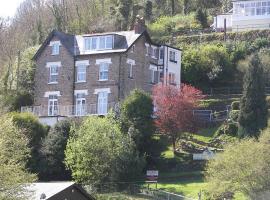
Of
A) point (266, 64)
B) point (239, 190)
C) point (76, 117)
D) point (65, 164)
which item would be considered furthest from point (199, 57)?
point (239, 190)

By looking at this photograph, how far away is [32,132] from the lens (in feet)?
225

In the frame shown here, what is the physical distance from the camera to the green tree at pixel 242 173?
53281 mm

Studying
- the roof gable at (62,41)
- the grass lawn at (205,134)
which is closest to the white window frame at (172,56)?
the roof gable at (62,41)

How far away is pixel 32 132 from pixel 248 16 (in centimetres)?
4472

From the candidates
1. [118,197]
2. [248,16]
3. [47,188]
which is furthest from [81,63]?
[248,16]

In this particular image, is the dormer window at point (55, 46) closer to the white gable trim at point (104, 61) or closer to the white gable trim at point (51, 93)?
the white gable trim at point (51, 93)

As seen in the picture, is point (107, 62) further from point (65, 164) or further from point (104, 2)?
point (104, 2)

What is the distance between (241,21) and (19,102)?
1419 inches

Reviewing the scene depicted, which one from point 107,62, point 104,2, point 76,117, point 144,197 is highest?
point 104,2

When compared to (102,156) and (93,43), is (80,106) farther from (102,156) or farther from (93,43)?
(102,156)

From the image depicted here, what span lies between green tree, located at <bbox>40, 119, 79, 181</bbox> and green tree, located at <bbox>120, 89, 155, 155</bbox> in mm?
4820

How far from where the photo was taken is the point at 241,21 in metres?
104

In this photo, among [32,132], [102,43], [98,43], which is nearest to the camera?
[32,132]

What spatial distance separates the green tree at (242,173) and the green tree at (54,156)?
653 inches
